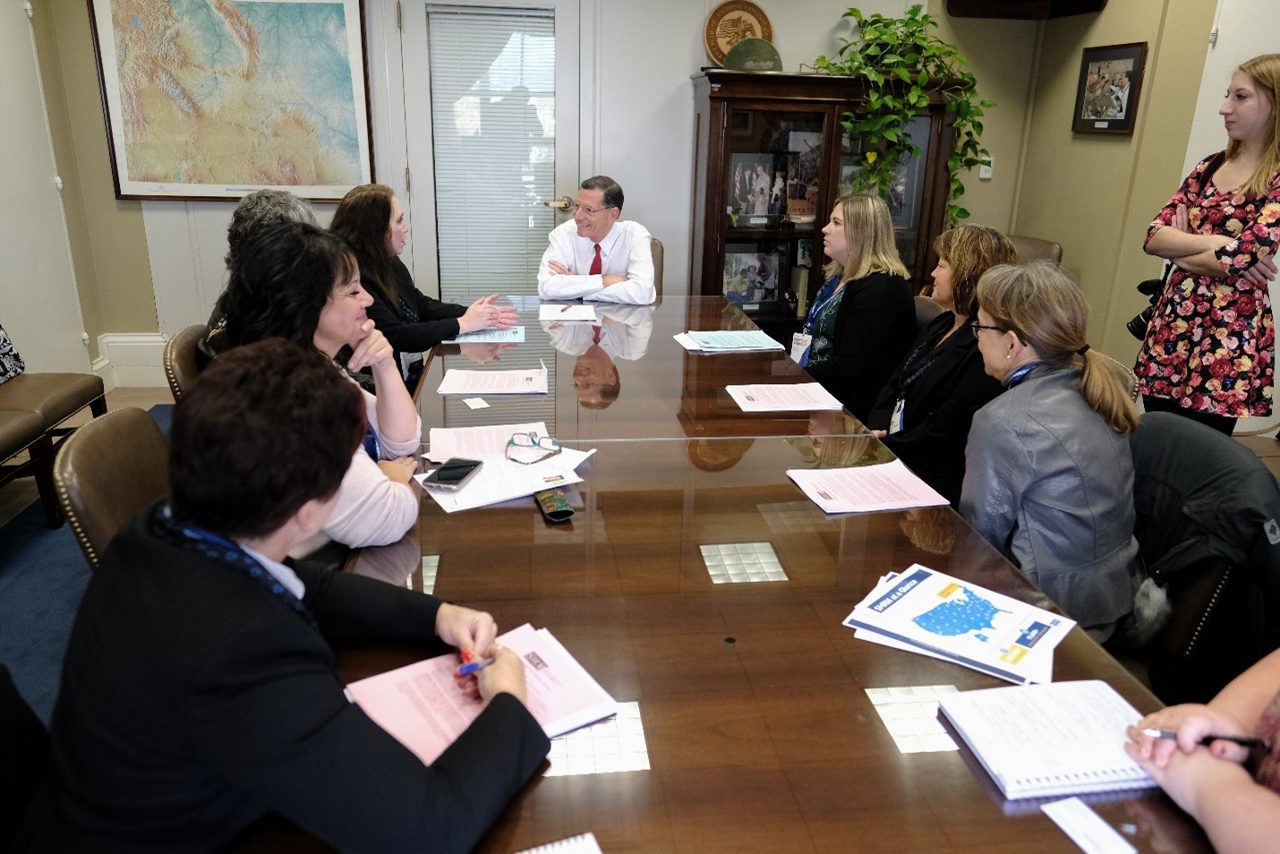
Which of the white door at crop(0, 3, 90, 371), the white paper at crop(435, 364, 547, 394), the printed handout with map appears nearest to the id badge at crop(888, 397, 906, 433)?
the white paper at crop(435, 364, 547, 394)

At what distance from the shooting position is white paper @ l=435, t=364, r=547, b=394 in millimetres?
2277

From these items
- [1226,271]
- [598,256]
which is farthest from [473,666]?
[598,256]

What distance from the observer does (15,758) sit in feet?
3.18

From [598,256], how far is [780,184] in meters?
1.22

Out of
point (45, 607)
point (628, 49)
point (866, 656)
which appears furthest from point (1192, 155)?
point (45, 607)

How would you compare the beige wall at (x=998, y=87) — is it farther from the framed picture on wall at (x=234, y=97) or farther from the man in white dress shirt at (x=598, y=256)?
the framed picture on wall at (x=234, y=97)

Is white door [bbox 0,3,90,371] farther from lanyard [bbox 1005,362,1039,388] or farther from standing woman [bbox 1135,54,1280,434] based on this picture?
standing woman [bbox 1135,54,1280,434]

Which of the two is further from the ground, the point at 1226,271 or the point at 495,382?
the point at 1226,271

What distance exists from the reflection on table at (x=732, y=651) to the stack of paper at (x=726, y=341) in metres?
0.97

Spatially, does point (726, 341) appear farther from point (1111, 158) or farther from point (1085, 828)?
point (1111, 158)

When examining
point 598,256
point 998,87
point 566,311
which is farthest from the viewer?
point 998,87

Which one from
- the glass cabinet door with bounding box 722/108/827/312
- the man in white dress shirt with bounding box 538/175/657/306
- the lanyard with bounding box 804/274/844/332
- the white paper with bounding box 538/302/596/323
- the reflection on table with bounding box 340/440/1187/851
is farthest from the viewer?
the glass cabinet door with bounding box 722/108/827/312

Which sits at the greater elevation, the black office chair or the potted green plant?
the potted green plant

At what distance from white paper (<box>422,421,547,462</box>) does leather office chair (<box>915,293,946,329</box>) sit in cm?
157
